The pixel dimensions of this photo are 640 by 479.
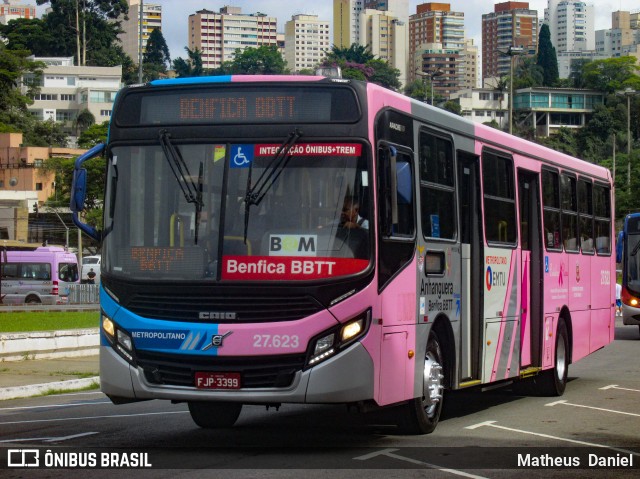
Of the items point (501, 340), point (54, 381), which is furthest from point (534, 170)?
point (54, 381)

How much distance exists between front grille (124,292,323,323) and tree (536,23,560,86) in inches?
7211

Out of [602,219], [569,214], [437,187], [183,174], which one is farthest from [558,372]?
[183,174]

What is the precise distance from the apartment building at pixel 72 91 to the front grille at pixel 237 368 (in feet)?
466

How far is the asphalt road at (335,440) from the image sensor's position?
9344mm

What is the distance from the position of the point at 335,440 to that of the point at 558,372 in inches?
231

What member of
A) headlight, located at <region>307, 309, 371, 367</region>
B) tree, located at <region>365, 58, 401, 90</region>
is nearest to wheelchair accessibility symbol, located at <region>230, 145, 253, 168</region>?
headlight, located at <region>307, 309, 371, 367</region>

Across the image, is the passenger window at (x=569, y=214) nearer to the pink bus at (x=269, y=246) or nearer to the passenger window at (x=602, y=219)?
the passenger window at (x=602, y=219)

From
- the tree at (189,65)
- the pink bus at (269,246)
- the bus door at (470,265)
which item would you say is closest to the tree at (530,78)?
the tree at (189,65)

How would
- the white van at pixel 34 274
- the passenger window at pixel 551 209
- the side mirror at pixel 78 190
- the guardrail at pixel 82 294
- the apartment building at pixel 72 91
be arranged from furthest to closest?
1. the apartment building at pixel 72 91
2. the white van at pixel 34 274
3. the guardrail at pixel 82 294
4. the passenger window at pixel 551 209
5. the side mirror at pixel 78 190

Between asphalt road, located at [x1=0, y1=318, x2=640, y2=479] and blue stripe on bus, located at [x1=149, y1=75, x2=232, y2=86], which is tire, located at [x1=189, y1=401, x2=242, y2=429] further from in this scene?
blue stripe on bus, located at [x1=149, y1=75, x2=232, y2=86]

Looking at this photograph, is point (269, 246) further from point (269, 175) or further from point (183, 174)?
Result: point (183, 174)

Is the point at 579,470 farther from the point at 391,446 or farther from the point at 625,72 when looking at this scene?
the point at 625,72

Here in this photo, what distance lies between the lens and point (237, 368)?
32.3ft

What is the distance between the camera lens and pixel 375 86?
34.5 feet
